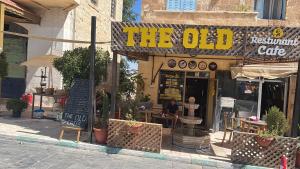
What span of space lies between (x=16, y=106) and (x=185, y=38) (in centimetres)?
682

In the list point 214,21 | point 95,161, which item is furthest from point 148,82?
point 95,161

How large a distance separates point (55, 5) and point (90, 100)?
6921 mm

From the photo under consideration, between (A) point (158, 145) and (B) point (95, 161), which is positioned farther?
(A) point (158, 145)

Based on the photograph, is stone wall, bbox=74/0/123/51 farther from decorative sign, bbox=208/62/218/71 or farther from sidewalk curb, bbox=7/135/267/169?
sidewalk curb, bbox=7/135/267/169

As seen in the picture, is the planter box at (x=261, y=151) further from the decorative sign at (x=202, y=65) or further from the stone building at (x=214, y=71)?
the decorative sign at (x=202, y=65)

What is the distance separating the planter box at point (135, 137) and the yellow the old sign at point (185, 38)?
2103 millimetres

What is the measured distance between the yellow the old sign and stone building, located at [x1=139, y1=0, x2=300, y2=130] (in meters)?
4.58

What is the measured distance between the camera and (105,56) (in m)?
10.9

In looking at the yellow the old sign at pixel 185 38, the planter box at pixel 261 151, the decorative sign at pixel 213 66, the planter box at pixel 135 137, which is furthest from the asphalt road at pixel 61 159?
the decorative sign at pixel 213 66

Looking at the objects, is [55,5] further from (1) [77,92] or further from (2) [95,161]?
(2) [95,161]

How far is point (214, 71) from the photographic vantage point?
1324cm

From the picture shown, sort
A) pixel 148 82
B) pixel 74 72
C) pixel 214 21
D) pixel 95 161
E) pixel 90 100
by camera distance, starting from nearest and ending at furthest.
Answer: pixel 95 161 → pixel 90 100 → pixel 74 72 → pixel 214 21 → pixel 148 82

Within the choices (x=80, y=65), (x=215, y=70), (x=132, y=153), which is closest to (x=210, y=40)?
(x=132, y=153)

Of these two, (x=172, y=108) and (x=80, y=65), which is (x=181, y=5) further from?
(x=80, y=65)
